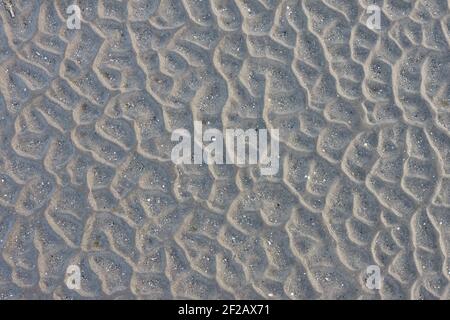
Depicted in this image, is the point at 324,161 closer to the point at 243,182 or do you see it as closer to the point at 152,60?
the point at 243,182

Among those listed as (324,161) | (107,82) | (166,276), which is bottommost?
(166,276)

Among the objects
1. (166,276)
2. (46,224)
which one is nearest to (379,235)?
(166,276)

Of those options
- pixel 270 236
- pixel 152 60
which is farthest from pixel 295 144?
pixel 152 60

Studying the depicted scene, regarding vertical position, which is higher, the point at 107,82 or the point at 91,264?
the point at 107,82
